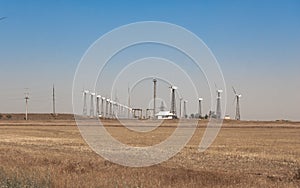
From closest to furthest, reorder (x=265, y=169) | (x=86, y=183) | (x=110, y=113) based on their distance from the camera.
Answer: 1. (x=86, y=183)
2. (x=265, y=169)
3. (x=110, y=113)

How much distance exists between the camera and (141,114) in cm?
15475

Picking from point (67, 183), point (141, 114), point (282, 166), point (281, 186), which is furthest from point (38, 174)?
point (141, 114)

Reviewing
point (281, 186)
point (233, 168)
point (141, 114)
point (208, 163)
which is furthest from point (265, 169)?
point (141, 114)

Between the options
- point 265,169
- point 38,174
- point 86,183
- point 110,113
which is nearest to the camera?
point 86,183

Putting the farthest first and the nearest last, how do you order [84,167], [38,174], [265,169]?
[265,169]
[84,167]
[38,174]

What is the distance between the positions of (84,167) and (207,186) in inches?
276

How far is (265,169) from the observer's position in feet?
78.5

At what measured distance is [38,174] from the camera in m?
16.9

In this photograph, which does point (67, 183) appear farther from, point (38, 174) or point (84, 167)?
point (84, 167)

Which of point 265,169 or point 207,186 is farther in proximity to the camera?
point 265,169

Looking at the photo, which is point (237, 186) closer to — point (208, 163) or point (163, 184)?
point (163, 184)

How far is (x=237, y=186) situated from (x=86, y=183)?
181 inches

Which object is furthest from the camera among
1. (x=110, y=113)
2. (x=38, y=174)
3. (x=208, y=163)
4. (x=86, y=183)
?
(x=110, y=113)

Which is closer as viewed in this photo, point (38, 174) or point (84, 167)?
point (38, 174)
